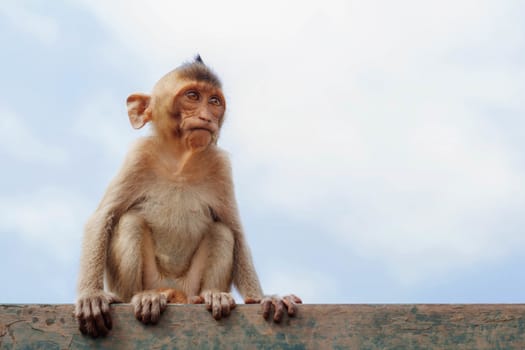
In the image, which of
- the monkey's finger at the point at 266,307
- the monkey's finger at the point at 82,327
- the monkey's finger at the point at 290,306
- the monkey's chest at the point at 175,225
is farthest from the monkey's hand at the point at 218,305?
the monkey's chest at the point at 175,225

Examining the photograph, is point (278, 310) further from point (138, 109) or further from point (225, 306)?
point (138, 109)

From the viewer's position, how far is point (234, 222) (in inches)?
316

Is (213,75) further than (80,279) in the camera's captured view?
Yes

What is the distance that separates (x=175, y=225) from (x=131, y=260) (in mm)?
646

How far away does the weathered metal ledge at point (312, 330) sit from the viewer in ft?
18.5

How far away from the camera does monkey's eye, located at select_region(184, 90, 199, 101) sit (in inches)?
314

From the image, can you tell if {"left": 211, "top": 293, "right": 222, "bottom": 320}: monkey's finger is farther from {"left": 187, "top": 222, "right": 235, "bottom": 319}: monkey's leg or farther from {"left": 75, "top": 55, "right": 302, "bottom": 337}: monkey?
{"left": 187, "top": 222, "right": 235, "bottom": 319}: monkey's leg

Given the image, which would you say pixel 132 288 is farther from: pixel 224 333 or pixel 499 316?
pixel 499 316

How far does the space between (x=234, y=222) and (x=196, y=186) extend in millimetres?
528

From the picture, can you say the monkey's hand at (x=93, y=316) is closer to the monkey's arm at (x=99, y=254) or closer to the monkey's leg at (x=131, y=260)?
the monkey's arm at (x=99, y=254)

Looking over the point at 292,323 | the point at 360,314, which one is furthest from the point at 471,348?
the point at 292,323

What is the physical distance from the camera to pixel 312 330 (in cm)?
571

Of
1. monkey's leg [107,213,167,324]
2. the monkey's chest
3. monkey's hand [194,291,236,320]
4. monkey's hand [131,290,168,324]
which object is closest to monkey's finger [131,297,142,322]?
monkey's hand [131,290,168,324]

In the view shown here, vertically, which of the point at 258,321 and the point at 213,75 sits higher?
the point at 213,75
